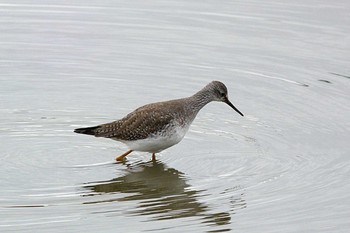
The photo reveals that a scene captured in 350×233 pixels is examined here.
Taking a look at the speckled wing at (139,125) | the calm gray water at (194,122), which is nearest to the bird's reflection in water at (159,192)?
the calm gray water at (194,122)

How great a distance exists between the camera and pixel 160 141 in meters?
14.5

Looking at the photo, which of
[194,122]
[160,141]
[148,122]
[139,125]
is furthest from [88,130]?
[194,122]

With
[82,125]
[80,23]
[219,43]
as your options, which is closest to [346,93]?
[219,43]

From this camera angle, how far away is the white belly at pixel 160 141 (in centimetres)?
1447

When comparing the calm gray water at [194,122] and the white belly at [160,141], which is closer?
the calm gray water at [194,122]

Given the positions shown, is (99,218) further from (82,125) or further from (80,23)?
(80,23)

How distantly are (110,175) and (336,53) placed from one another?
6.51 metres

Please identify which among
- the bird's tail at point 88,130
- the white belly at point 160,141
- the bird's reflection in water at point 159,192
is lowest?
the bird's reflection in water at point 159,192

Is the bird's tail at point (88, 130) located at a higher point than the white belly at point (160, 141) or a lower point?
higher

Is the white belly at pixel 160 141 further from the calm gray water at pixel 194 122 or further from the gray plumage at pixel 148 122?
the calm gray water at pixel 194 122

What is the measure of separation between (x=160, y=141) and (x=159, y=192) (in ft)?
3.64

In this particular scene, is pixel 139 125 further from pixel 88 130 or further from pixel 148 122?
pixel 88 130

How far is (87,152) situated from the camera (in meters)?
14.9

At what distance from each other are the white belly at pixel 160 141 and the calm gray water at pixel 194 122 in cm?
31
